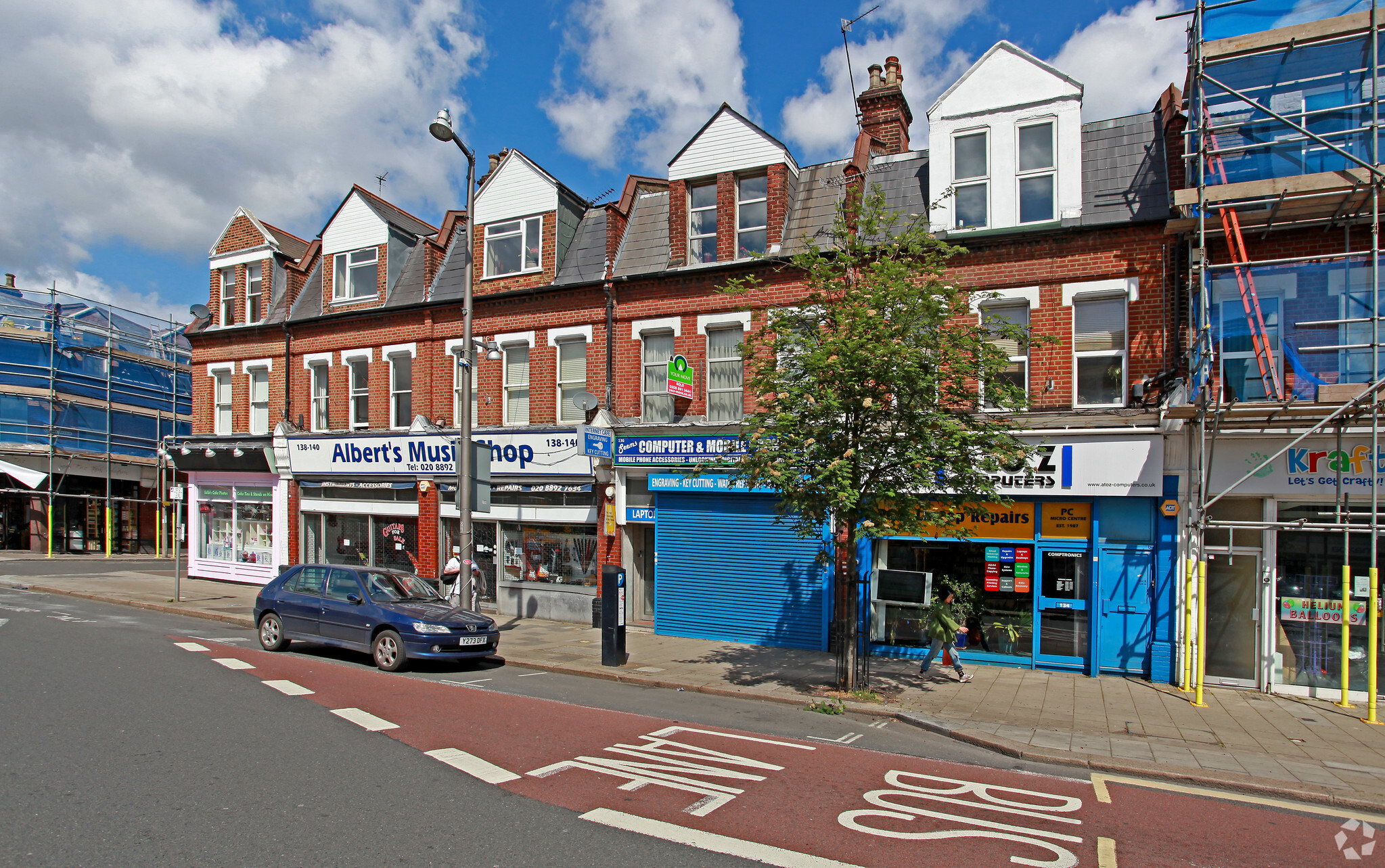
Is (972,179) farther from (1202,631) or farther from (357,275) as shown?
(357,275)

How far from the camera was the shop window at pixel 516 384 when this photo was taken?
18.0 meters

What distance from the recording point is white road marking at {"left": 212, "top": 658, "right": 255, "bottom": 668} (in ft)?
37.4

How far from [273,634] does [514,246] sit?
968 cm

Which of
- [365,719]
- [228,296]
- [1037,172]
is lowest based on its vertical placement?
[365,719]

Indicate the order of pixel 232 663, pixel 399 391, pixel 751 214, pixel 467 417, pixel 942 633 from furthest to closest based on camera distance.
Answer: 1. pixel 399 391
2. pixel 751 214
3. pixel 467 417
4. pixel 232 663
5. pixel 942 633

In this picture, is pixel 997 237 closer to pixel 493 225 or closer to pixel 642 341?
pixel 642 341

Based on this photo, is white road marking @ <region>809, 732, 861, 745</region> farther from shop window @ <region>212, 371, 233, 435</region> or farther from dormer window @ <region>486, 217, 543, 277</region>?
shop window @ <region>212, 371, 233, 435</region>

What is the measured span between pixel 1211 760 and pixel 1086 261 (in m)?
7.64

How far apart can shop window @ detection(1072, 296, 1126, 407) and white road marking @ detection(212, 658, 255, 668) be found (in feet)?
43.2

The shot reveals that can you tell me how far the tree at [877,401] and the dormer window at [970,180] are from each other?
11.7 ft

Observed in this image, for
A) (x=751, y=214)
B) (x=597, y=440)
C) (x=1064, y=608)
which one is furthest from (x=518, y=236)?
(x=1064, y=608)

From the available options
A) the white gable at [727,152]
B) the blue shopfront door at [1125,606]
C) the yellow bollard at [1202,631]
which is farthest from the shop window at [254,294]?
the yellow bollard at [1202,631]

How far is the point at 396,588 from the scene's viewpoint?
12.8 metres

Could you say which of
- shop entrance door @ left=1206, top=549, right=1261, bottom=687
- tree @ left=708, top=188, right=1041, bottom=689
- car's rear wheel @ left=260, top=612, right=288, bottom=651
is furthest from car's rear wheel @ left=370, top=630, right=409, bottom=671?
shop entrance door @ left=1206, top=549, right=1261, bottom=687
